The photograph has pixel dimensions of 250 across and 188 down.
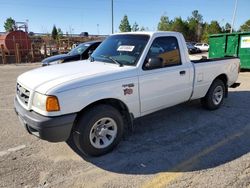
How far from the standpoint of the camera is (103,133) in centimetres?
388

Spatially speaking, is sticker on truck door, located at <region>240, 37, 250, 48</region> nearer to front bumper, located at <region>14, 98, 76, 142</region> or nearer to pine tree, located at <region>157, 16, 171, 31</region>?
front bumper, located at <region>14, 98, 76, 142</region>

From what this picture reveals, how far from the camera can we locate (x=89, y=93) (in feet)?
11.5

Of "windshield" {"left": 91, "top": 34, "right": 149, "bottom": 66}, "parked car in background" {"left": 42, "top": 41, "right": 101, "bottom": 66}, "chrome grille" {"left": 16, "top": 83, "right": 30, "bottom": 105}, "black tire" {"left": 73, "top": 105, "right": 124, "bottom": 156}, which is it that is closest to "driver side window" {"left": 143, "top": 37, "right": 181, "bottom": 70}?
"windshield" {"left": 91, "top": 34, "right": 149, "bottom": 66}

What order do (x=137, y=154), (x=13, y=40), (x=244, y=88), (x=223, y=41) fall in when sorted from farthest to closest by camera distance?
1. (x=13, y=40)
2. (x=223, y=41)
3. (x=244, y=88)
4. (x=137, y=154)

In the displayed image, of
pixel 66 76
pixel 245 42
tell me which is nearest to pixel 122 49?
pixel 66 76

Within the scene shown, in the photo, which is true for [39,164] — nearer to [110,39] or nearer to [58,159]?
[58,159]

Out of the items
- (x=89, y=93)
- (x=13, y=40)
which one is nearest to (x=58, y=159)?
(x=89, y=93)

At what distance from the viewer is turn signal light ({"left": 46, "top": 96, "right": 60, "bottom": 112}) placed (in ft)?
10.7

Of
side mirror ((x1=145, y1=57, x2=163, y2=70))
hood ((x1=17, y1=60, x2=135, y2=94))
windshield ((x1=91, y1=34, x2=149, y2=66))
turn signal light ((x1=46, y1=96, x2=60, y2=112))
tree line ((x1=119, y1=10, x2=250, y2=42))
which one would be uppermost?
tree line ((x1=119, y1=10, x2=250, y2=42))

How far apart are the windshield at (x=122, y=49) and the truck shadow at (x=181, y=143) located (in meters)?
1.42

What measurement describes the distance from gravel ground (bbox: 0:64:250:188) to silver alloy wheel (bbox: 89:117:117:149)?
22 cm

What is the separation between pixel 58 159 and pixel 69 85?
1226 mm

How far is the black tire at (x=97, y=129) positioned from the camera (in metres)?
3.57

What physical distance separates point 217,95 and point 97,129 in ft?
11.7
